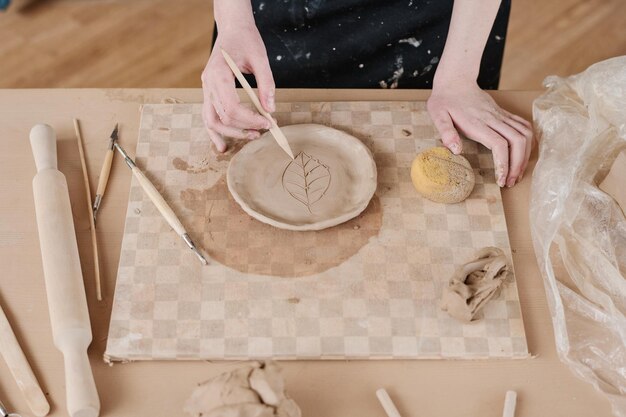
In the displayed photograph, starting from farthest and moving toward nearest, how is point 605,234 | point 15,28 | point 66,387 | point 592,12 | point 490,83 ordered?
point 592,12
point 15,28
point 490,83
point 605,234
point 66,387

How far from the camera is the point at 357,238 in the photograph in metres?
1.07

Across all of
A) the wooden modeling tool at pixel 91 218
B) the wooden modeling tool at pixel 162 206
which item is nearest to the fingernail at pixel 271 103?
the wooden modeling tool at pixel 162 206

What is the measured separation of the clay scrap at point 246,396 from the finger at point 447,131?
0.54m

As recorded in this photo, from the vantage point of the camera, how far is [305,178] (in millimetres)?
1136

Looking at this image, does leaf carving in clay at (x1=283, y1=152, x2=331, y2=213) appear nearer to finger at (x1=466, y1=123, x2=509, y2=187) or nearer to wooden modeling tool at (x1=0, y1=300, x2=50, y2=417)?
finger at (x1=466, y1=123, x2=509, y2=187)

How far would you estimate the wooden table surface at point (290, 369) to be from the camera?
0.93 metres

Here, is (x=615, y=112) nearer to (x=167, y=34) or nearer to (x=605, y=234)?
(x=605, y=234)

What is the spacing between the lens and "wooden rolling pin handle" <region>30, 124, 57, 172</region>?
1.13 metres

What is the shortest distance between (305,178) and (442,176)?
237mm

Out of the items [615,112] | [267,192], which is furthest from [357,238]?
[615,112]

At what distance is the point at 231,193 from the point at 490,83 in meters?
0.80

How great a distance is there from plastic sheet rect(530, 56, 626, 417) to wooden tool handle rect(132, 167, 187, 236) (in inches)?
23.5

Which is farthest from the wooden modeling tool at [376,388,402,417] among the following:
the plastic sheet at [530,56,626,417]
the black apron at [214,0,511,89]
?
the black apron at [214,0,511,89]

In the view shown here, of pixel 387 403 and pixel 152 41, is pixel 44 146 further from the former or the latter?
pixel 152 41
